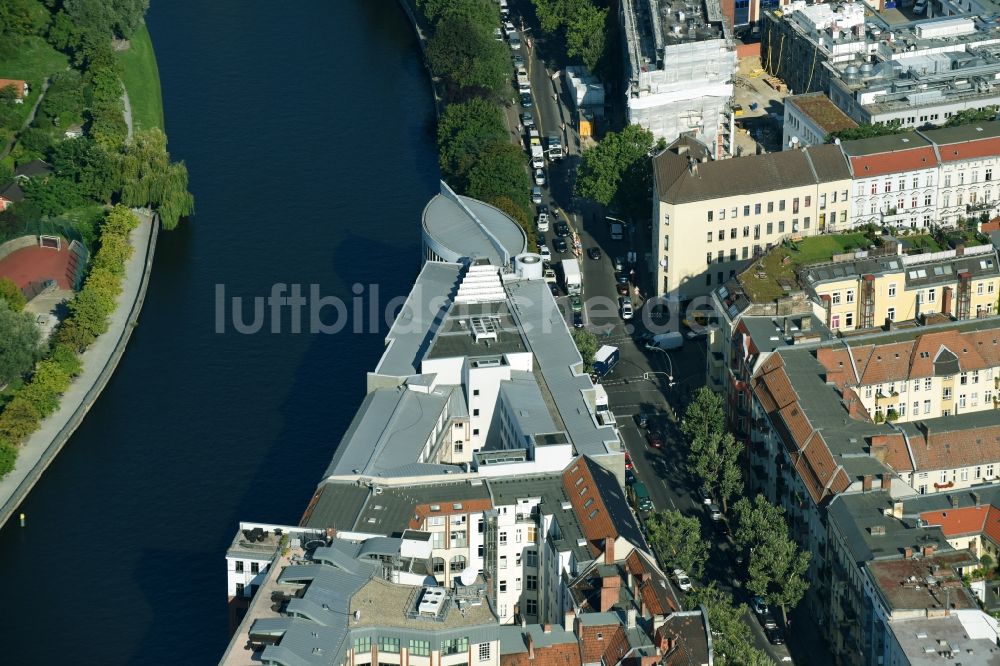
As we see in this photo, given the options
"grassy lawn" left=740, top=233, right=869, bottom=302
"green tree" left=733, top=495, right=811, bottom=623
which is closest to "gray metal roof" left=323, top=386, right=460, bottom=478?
"green tree" left=733, top=495, right=811, bottom=623

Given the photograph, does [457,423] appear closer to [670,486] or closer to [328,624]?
[670,486]

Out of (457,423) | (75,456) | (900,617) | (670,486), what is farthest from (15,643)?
(900,617)

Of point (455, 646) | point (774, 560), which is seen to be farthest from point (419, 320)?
point (455, 646)

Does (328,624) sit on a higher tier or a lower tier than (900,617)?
higher

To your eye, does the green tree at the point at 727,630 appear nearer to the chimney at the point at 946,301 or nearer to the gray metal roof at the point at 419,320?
the gray metal roof at the point at 419,320

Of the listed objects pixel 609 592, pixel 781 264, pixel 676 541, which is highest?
pixel 609 592

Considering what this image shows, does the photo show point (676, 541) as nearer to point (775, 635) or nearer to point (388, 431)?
point (775, 635)
